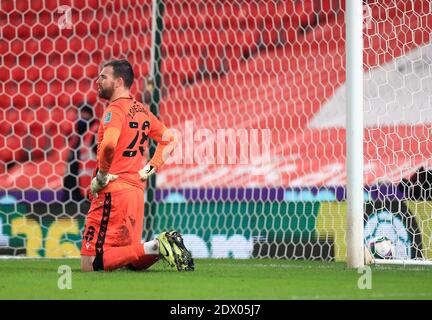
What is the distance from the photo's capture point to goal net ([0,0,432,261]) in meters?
8.09

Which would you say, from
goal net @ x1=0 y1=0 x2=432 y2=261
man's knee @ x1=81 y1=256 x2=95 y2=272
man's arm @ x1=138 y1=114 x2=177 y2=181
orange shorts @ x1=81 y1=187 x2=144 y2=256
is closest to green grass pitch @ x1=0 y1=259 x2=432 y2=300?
man's knee @ x1=81 y1=256 x2=95 y2=272

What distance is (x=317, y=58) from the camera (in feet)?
27.8

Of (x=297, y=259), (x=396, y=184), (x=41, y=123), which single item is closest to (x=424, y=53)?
(x=396, y=184)

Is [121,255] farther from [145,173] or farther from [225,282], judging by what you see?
[225,282]

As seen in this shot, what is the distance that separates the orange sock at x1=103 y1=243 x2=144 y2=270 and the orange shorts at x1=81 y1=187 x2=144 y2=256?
0.16 feet

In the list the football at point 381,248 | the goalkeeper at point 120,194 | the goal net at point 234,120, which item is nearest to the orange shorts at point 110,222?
the goalkeeper at point 120,194

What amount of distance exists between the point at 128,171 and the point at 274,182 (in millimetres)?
1942

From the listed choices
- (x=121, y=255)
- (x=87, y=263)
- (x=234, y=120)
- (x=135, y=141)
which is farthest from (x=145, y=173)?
(x=234, y=120)

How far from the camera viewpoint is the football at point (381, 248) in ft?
Answer: 25.7

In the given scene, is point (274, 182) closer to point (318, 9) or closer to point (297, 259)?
point (297, 259)

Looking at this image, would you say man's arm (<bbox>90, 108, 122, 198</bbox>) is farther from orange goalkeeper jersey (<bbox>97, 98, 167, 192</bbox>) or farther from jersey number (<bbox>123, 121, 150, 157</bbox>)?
jersey number (<bbox>123, 121, 150, 157</bbox>)

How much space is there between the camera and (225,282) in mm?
5855

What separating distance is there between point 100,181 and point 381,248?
7.51 ft

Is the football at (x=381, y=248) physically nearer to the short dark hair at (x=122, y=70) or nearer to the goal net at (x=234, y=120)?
the goal net at (x=234, y=120)
